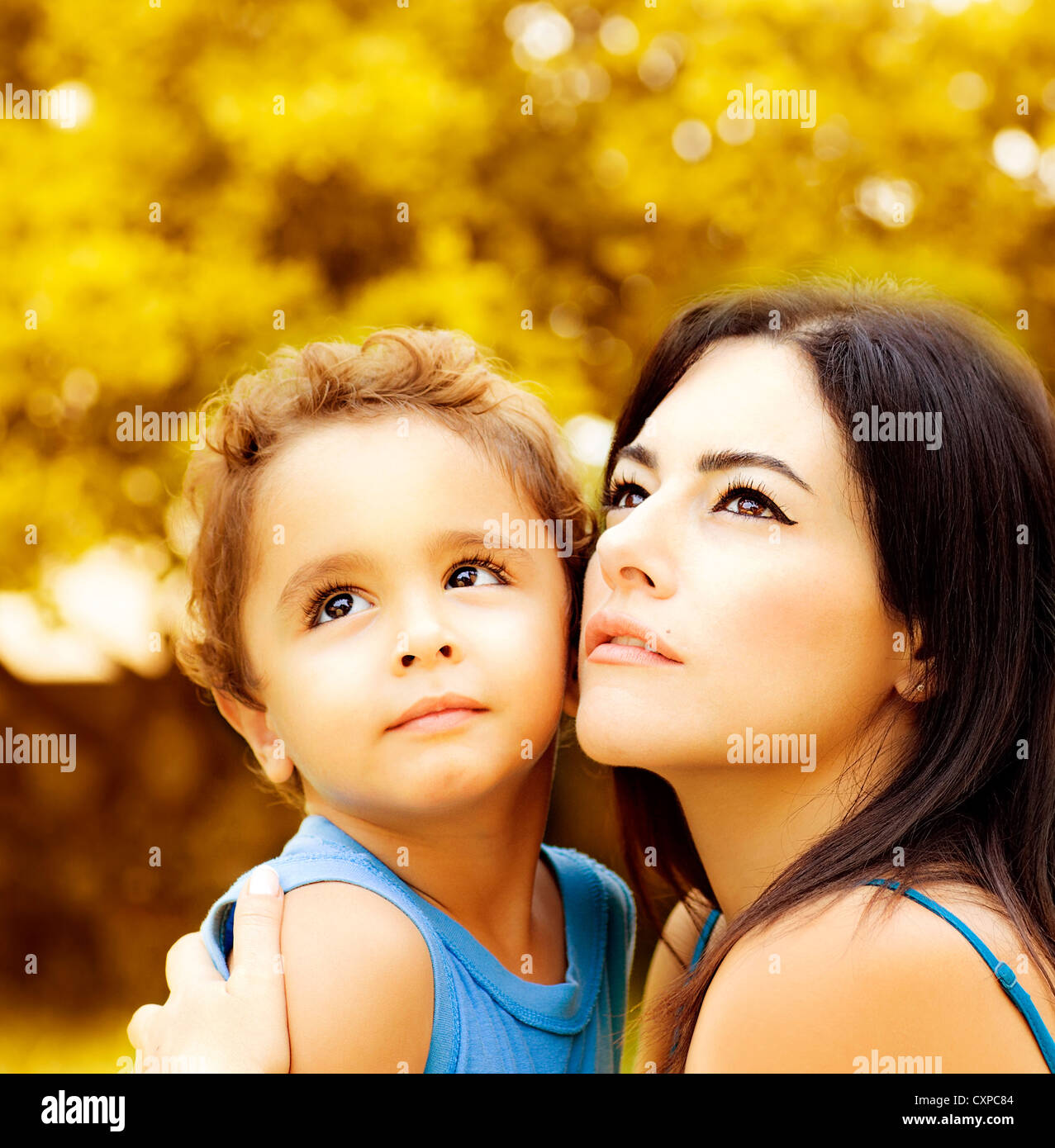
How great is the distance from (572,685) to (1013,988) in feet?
2.88

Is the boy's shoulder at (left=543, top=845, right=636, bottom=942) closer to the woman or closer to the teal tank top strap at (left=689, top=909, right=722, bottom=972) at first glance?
the teal tank top strap at (left=689, top=909, right=722, bottom=972)

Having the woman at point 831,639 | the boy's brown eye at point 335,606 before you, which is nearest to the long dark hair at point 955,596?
the woman at point 831,639

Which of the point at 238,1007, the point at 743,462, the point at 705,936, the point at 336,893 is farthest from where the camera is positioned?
the point at 705,936

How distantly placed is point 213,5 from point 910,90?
288 cm

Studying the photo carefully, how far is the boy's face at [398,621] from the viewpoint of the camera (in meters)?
1.96

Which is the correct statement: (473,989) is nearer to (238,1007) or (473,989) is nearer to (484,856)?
(484,856)

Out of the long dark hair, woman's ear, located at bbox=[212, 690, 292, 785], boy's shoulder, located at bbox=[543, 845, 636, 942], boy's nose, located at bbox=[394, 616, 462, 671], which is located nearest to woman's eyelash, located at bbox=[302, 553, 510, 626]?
boy's nose, located at bbox=[394, 616, 462, 671]

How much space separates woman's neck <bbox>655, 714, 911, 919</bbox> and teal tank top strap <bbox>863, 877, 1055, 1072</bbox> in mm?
361

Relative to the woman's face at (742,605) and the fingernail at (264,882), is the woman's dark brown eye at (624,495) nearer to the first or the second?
the woman's face at (742,605)

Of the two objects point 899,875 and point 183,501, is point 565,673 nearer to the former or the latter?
point 899,875

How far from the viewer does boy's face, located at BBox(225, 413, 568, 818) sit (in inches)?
77.3

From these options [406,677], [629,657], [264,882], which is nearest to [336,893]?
[264,882]

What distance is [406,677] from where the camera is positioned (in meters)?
1.95

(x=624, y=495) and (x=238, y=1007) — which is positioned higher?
(x=624, y=495)
